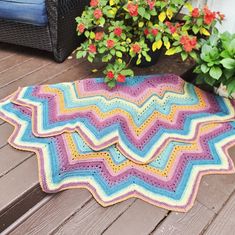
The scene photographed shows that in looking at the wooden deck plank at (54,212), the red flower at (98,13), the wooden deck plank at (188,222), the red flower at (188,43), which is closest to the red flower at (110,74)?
the red flower at (98,13)

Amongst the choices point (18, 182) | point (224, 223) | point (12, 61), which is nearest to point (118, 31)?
point (12, 61)

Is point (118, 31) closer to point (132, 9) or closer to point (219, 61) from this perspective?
point (132, 9)

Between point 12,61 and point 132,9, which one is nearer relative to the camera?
point 132,9

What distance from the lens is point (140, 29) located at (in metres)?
1.69

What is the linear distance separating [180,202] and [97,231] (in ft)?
1.20

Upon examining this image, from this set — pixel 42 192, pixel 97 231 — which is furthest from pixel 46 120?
pixel 97 231

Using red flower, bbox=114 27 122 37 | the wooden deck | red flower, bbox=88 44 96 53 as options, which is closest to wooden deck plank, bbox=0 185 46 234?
the wooden deck

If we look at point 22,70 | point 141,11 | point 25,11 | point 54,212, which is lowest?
point 54,212

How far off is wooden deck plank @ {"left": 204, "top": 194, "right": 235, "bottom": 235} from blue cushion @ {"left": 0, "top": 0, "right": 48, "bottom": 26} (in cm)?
140

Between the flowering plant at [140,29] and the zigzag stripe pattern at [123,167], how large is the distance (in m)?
0.43

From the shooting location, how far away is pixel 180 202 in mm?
1271

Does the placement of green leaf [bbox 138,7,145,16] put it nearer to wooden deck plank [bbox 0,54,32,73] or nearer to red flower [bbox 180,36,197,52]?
red flower [bbox 180,36,197,52]

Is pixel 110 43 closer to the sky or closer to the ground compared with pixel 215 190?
closer to the sky

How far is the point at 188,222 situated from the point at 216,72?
Result: 2.47 ft
